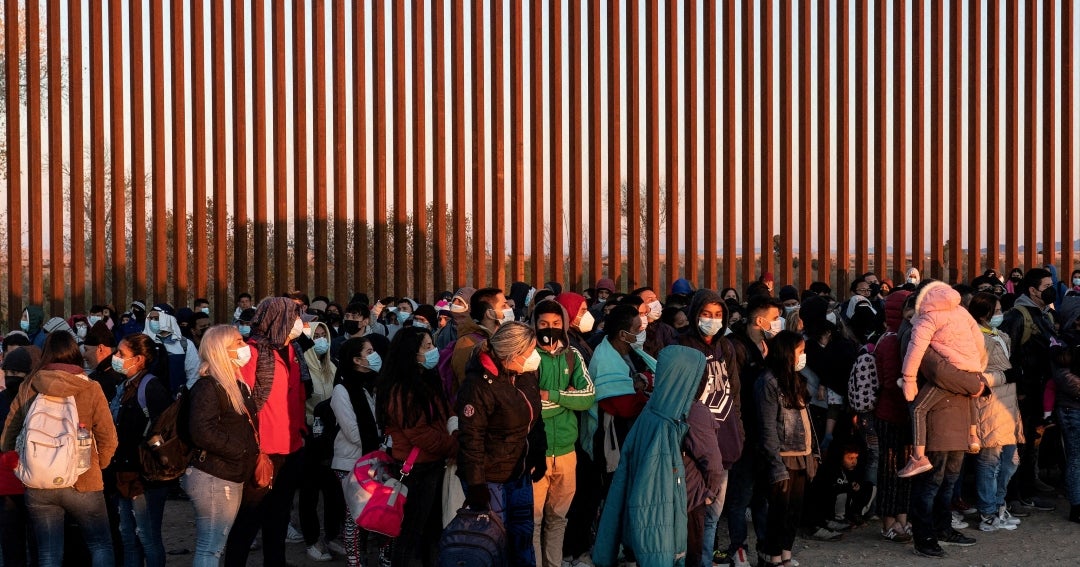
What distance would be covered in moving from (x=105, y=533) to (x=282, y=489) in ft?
3.28

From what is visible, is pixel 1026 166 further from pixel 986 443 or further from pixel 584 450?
pixel 584 450

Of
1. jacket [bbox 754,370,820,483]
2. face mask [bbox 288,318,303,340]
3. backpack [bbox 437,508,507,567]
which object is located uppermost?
face mask [bbox 288,318,303,340]

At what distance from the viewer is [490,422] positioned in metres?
5.63

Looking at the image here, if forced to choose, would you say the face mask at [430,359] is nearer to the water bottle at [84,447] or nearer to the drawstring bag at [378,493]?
the drawstring bag at [378,493]

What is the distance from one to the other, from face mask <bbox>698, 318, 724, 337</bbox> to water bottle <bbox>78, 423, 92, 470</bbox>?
11.3 ft

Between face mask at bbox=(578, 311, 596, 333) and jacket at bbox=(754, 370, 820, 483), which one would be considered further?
face mask at bbox=(578, 311, 596, 333)

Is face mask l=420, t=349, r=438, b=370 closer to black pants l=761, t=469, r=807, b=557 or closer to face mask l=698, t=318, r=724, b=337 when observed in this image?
face mask l=698, t=318, r=724, b=337

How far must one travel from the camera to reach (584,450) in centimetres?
691

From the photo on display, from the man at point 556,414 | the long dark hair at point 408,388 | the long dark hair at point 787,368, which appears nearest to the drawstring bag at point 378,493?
the long dark hair at point 408,388

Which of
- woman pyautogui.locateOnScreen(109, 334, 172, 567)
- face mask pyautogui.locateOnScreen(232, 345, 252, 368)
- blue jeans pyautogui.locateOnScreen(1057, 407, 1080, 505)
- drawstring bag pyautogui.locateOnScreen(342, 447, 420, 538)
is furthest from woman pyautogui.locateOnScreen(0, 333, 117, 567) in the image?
blue jeans pyautogui.locateOnScreen(1057, 407, 1080, 505)

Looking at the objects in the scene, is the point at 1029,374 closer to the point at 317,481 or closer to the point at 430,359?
the point at 430,359

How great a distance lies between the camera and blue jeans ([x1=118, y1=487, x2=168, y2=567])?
6230 mm

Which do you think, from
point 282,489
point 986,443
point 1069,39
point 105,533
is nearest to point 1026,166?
point 1069,39

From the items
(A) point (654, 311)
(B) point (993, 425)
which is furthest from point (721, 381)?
(B) point (993, 425)
